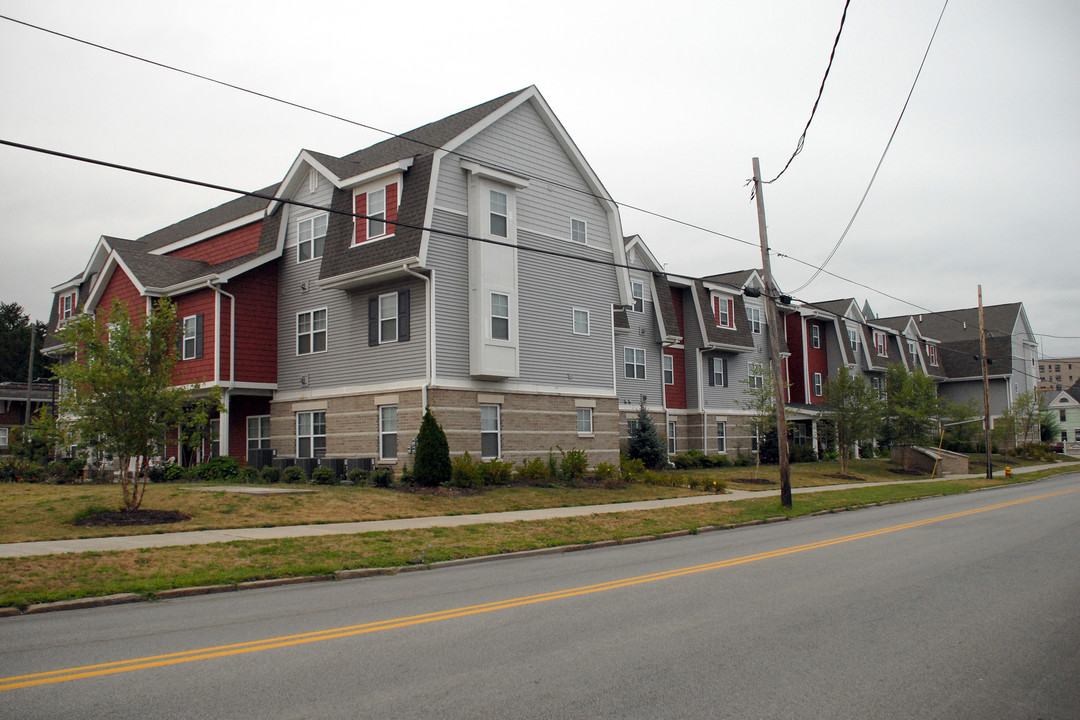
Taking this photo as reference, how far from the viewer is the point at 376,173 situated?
2512cm

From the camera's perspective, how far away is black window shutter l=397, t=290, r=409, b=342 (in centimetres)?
2464

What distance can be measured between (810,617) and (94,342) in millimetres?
14168

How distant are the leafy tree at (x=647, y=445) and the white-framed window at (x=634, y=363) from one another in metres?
2.61

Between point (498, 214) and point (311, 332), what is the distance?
749 cm

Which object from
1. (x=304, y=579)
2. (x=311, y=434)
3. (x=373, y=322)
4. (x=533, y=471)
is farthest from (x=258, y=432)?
(x=304, y=579)

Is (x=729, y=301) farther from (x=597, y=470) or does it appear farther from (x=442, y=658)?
(x=442, y=658)

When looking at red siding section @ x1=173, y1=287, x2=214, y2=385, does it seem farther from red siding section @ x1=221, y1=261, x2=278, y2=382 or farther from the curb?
the curb

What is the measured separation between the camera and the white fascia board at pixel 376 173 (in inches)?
969

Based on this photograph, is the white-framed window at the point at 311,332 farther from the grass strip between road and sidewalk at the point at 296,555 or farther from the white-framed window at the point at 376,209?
the grass strip between road and sidewalk at the point at 296,555

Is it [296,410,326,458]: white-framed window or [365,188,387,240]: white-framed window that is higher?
[365,188,387,240]: white-framed window

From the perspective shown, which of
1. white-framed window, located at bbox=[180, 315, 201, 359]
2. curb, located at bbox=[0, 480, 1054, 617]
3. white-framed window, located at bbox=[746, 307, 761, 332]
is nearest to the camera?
curb, located at bbox=[0, 480, 1054, 617]

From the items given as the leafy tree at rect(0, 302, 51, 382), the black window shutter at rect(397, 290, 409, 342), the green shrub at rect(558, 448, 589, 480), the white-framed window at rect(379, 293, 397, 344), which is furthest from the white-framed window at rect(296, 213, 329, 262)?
the leafy tree at rect(0, 302, 51, 382)

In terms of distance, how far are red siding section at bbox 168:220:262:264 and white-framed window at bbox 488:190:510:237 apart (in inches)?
386

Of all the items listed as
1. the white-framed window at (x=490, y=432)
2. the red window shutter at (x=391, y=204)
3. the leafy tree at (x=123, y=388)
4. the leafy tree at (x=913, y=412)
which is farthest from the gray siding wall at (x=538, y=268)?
the leafy tree at (x=913, y=412)
